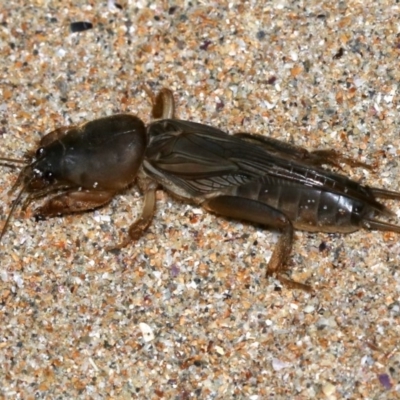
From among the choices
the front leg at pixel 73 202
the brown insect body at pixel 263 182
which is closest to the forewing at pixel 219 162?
the brown insect body at pixel 263 182

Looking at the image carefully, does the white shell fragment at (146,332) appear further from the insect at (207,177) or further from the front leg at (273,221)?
the front leg at (273,221)

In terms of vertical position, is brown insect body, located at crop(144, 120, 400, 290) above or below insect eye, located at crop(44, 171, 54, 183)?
above

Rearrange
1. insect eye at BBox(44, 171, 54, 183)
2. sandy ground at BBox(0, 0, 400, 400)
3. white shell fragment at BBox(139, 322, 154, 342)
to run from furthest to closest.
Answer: insect eye at BBox(44, 171, 54, 183) → white shell fragment at BBox(139, 322, 154, 342) → sandy ground at BBox(0, 0, 400, 400)

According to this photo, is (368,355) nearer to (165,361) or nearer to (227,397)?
(227,397)

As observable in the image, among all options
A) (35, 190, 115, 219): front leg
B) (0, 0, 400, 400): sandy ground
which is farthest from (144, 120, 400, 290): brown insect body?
(35, 190, 115, 219): front leg

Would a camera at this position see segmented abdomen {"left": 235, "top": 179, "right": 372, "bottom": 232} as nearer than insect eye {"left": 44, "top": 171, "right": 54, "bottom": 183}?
Yes

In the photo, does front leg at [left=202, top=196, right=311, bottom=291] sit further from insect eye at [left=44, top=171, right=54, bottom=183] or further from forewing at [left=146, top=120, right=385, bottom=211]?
insect eye at [left=44, top=171, right=54, bottom=183]

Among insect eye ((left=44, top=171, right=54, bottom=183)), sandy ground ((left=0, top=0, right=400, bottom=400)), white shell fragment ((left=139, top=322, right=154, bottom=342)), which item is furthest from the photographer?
insect eye ((left=44, top=171, right=54, bottom=183))

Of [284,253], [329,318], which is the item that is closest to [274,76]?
[284,253]
